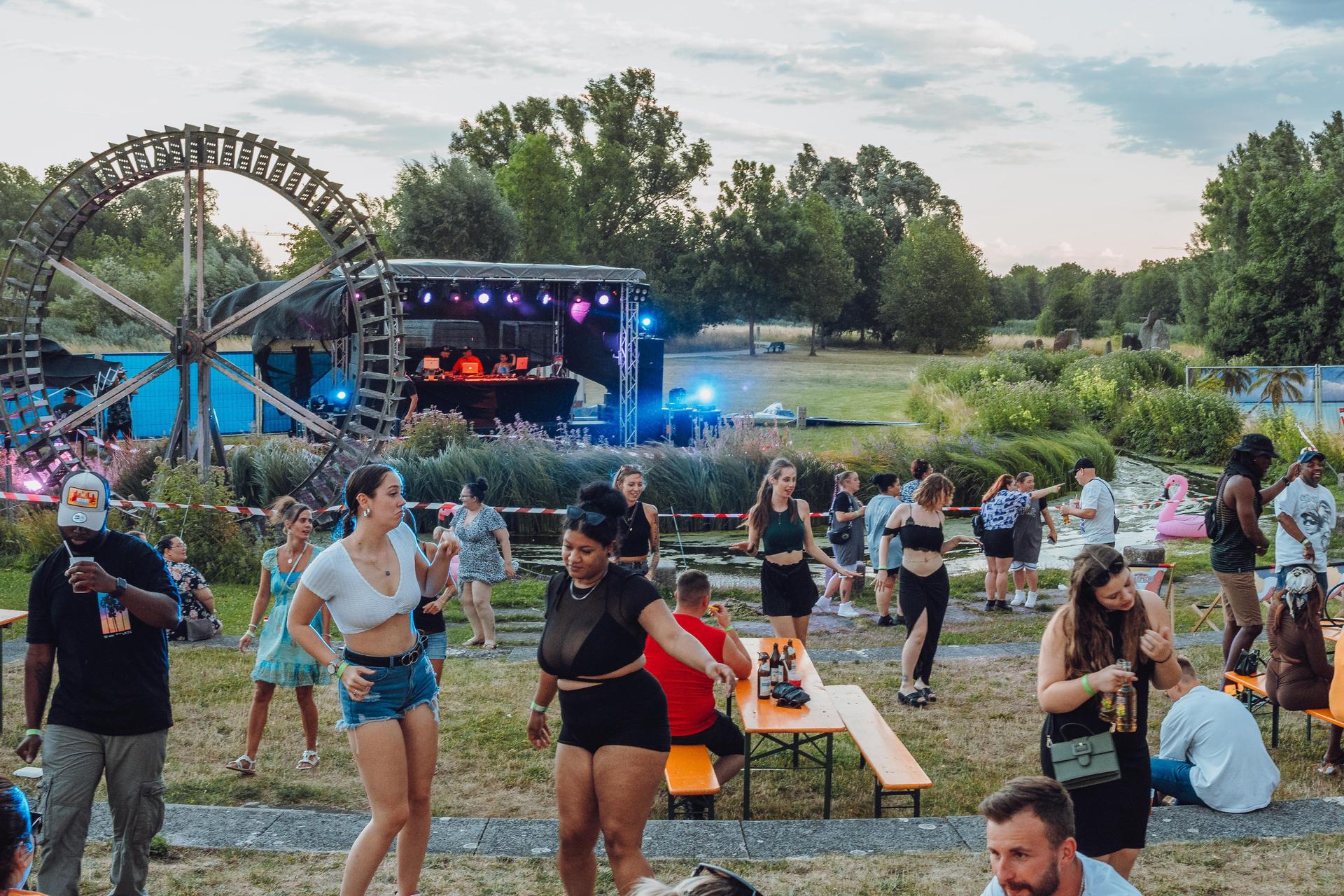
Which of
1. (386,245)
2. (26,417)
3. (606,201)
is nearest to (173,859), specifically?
(26,417)

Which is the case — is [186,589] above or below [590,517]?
below

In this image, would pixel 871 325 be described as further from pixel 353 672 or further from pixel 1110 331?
pixel 353 672

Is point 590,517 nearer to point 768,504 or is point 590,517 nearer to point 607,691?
point 607,691

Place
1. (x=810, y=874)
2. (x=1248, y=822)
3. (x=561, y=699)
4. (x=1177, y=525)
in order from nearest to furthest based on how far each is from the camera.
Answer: (x=561, y=699), (x=810, y=874), (x=1248, y=822), (x=1177, y=525)

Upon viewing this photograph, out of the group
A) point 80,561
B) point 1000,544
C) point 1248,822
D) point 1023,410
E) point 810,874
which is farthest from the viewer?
point 1023,410

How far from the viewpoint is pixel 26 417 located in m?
15.4

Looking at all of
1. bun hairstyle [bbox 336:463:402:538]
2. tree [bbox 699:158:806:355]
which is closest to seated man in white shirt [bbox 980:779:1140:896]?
bun hairstyle [bbox 336:463:402:538]

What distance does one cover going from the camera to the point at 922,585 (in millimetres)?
7594

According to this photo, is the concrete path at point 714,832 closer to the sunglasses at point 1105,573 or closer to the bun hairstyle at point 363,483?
the bun hairstyle at point 363,483

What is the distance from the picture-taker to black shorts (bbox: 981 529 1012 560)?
11.1 m

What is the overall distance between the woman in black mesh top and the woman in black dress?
42.0 inches

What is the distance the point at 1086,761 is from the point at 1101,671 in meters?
0.29

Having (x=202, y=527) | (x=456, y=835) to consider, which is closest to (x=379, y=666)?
(x=456, y=835)

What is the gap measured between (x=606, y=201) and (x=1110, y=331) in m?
30.0
